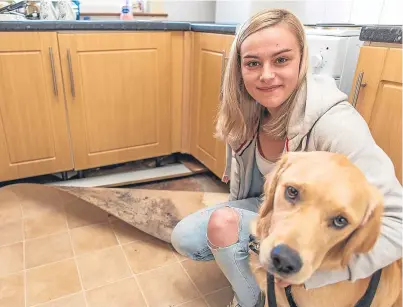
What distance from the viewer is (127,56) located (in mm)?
1745

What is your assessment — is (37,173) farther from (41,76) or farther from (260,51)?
(260,51)

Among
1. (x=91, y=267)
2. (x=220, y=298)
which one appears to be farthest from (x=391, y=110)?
(x=91, y=267)

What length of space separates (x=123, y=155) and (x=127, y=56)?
1.79ft

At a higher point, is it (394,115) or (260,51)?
(260,51)

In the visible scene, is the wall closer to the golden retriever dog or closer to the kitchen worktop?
the kitchen worktop

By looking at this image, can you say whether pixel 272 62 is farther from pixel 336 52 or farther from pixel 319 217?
pixel 336 52

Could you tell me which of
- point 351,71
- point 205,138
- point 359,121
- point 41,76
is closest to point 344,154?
point 359,121

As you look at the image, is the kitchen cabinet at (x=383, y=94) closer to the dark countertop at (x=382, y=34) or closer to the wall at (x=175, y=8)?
the dark countertop at (x=382, y=34)

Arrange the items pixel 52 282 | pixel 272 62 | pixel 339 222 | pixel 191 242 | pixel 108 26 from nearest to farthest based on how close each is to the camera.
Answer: pixel 339 222 → pixel 272 62 → pixel 191 242 → pixel 52 282 → pixel 108 26

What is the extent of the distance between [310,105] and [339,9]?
1358 millimetres

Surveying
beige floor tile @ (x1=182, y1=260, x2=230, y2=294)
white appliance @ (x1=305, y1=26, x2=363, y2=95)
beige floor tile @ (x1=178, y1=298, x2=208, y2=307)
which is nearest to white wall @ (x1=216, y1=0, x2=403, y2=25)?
white appliance @ (x1=305, y1=26, x2=363, y2=95)

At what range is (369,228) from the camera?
621mm

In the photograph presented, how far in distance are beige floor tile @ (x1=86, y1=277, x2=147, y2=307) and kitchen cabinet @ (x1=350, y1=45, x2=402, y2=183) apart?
0.93 m

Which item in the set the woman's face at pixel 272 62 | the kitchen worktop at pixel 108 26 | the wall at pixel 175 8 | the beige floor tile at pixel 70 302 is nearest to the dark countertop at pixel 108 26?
the kitchen worktop at pixel 108 26
